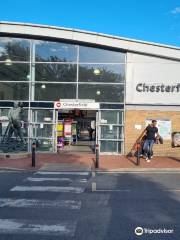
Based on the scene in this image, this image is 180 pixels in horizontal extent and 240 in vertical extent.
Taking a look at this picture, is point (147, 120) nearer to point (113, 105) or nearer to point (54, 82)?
point (113, 105)

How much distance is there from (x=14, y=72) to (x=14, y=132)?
10.9 feet

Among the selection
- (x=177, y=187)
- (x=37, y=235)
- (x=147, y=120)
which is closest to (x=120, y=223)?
(x=37, y=235)

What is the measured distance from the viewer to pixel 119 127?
24.5 metres

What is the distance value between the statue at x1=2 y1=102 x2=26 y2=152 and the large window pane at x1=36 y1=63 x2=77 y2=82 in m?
2.16

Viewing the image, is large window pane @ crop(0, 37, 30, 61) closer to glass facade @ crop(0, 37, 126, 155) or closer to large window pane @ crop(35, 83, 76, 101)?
glass facade @ crop(0, 37, 126, 155)

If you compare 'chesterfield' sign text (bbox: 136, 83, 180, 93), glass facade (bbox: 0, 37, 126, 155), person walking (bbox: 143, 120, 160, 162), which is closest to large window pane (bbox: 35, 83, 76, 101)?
glass facade (bbox: 0, 37, 126, 155)

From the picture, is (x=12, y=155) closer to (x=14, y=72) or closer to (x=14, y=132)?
(x=14, y=132)

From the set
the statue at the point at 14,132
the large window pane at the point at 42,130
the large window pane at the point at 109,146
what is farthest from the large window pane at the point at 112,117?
the statue at the point at 14,132

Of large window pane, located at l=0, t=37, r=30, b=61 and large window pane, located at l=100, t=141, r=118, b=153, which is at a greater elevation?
large window pane, located at l=0, t=37, r=30, b=61

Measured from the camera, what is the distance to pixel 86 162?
68.0 feet

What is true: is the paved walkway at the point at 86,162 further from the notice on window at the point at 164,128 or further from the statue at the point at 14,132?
the notice on window at the point at 164,128

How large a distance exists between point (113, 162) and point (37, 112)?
19.0ft

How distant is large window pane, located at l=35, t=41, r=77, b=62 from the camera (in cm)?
2480

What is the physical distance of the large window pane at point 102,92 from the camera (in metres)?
24.5
